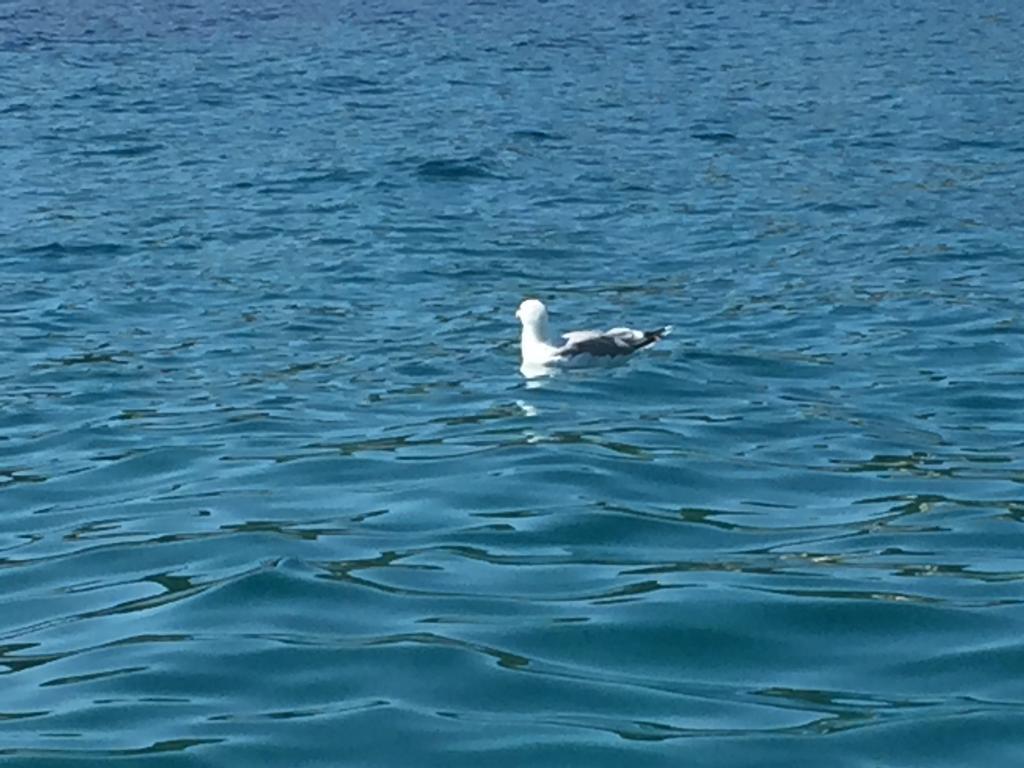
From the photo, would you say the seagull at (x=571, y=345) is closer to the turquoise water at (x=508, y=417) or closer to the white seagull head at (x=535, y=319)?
the white seagull head at (x=535, y=319)

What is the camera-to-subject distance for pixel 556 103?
2819 cm

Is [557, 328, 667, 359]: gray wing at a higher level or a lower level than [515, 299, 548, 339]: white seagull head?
lower

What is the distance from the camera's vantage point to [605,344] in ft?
47.6

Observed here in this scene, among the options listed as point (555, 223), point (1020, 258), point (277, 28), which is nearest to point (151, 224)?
point (555, 223)

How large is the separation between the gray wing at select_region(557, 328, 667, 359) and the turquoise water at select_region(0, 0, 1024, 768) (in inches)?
7.7

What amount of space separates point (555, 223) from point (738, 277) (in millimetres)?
3198

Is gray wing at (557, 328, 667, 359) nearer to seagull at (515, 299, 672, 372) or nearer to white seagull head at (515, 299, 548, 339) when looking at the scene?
seagull at (515, 299, 672, 372)

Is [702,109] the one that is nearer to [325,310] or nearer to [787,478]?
[325,310]

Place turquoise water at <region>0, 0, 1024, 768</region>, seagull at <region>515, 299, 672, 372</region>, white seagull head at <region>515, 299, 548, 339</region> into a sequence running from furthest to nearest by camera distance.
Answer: white seagull head at <region>515, 299, 548, 339</region> < seagull at <region>515, 299, 672, 372</region> < turquoise water at <region>0, 0, 1024, 768</region>

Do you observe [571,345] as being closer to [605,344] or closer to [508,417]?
[605,344]

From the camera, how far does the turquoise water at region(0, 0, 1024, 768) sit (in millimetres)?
6750

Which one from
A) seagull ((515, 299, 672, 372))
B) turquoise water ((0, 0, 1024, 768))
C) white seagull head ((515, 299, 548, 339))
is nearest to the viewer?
turquoise water ((0, 0, 1024, 768))

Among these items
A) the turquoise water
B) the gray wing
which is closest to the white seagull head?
the gray wing

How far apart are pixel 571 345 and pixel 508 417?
1.85 metres
